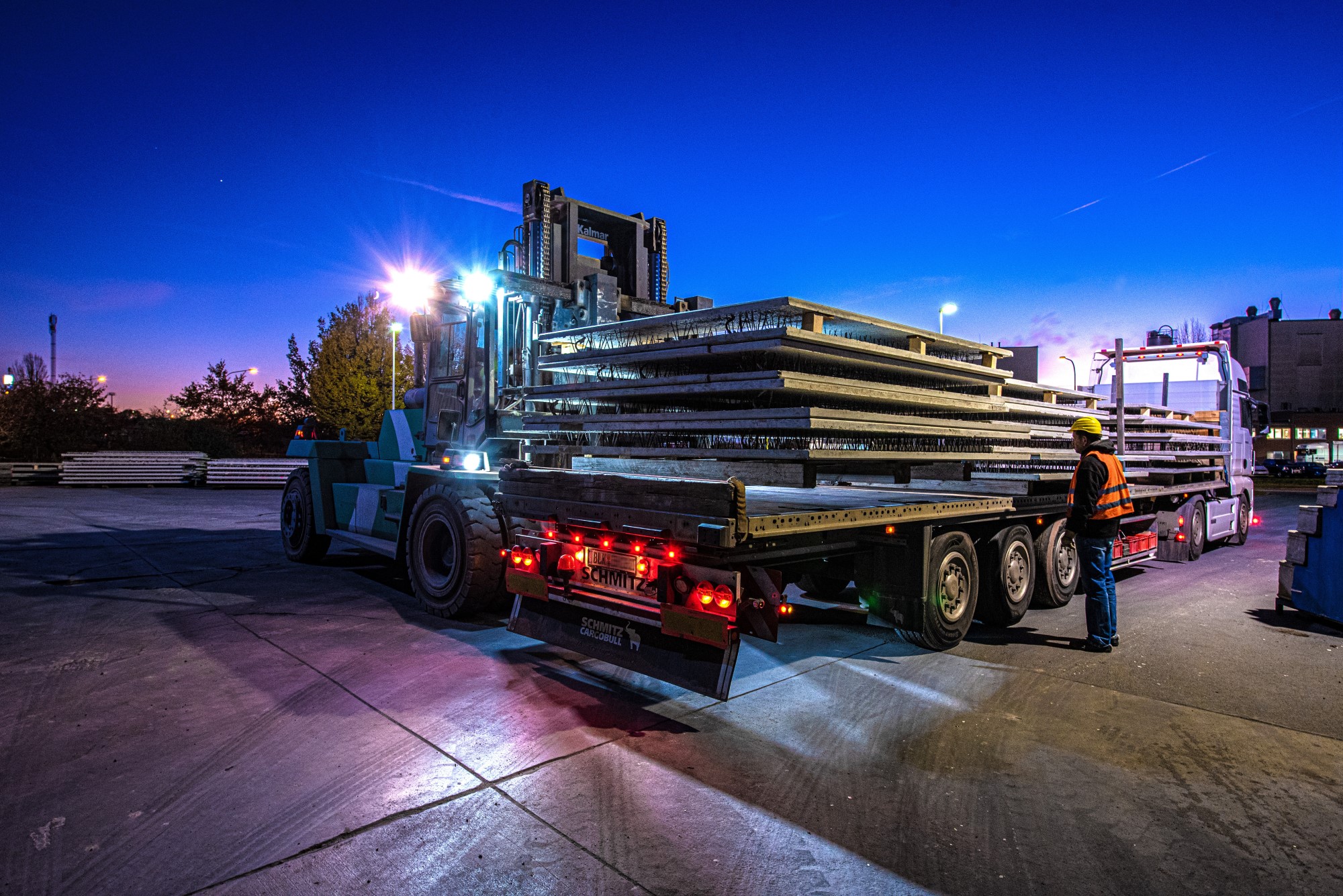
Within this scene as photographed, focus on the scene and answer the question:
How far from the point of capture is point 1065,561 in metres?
8.07

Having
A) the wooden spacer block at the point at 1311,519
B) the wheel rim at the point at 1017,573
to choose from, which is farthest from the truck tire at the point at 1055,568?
the wooden spacer block at the point at 1311,519

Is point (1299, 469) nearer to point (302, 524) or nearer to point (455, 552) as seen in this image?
point (455, 552)

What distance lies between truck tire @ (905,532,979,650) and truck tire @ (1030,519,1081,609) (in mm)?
1499

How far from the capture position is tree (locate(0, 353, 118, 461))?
102 feet

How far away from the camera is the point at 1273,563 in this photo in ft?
36.0

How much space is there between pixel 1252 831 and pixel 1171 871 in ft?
2.21

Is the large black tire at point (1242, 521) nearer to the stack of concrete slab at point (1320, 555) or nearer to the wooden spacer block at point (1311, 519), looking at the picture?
the stack of concrete slab at point (1320, 555)

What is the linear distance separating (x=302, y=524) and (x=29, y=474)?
25749mm

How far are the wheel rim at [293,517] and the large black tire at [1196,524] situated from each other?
481 inches

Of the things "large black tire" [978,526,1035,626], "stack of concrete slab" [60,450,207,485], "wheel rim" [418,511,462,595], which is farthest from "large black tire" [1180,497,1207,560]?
"stack of concrete slab" [60,450,207,485]

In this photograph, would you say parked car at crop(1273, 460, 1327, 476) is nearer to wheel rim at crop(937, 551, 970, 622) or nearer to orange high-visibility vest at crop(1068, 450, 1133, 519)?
orange high-visibility vest at crop(1068, 450, 1133, 519)

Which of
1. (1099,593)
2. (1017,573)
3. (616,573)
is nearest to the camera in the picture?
(616,573)

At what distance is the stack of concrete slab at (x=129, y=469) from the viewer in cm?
2712

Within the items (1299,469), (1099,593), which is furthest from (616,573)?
(1299,469)
